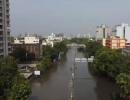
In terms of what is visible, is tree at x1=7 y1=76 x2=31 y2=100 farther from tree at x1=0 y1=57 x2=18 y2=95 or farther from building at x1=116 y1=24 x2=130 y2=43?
building at x1=116 y1=24 x2=130 y2=43

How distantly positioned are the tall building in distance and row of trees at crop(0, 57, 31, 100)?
566cm

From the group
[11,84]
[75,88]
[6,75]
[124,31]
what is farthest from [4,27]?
[124,31]

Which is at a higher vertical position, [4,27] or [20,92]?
[4,27]

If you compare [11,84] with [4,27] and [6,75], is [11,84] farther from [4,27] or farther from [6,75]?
[4,27]

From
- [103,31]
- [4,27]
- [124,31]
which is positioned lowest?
[4,27]

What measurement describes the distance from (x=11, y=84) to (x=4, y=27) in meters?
7.97

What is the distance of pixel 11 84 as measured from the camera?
9.66 meters

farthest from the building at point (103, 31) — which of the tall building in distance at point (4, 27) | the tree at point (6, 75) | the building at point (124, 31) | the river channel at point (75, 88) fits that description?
the tree at point (6, 75)

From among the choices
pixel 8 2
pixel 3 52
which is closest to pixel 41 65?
pixel 3 52

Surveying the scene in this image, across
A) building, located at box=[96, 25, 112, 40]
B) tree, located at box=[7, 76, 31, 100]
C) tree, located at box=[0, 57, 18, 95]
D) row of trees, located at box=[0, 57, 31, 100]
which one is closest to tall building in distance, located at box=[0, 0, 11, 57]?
row of trees, located at box=[0, 57, 31, 100]

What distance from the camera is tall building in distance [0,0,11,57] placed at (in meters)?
16.8

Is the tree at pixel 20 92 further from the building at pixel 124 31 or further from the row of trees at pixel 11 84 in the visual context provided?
the building at pixel 124 31

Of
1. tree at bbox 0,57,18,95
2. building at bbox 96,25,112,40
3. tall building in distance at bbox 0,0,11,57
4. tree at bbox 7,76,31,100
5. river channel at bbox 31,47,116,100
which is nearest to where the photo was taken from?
tree at bbox 7,76,31,100

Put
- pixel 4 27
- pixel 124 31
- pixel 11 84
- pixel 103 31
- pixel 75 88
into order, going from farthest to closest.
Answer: pixel 103 31, pixel 124 31, pixel 4 27, pixel 75 88, pixel 11 84
